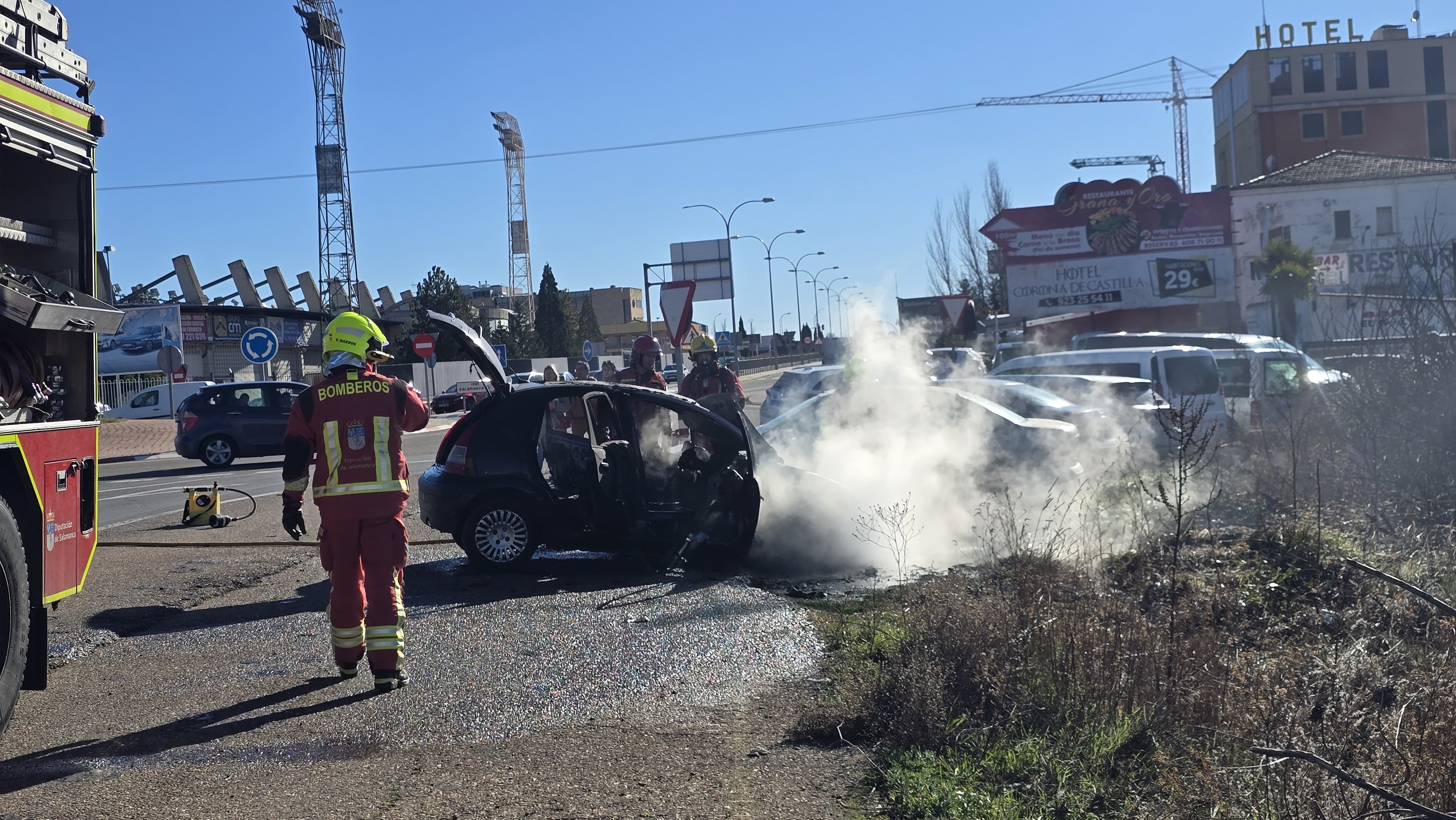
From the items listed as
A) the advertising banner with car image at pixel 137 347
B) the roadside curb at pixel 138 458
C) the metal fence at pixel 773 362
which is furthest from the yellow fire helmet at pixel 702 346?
the metal fence at pixel 773 362

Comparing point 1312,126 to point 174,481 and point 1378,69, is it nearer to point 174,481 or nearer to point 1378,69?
point 1378,69

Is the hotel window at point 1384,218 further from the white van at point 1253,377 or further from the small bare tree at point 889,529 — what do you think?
the small bare tree at point 889,529

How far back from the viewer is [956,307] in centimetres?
2125

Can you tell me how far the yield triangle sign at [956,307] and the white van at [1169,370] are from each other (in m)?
3.15

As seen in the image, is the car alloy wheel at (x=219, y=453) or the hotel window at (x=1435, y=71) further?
the hotel window at (x=1435, y=71)

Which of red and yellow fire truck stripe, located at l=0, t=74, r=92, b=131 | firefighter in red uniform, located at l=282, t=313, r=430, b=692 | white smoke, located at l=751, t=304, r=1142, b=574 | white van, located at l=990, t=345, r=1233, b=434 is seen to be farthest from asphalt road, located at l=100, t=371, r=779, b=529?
red and yellow fire truck stripe, located at l=0, t=74, r=92, b=131

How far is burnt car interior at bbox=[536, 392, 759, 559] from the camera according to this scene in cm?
895

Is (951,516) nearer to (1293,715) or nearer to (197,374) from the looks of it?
(1293,715)

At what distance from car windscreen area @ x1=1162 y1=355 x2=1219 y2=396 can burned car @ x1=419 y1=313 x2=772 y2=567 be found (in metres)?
10.2

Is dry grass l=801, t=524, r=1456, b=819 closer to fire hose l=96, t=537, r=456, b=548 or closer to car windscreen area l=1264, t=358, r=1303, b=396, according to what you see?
fire hose l=96, t=537, r=456, b=548

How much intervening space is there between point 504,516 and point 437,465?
2.35 ft

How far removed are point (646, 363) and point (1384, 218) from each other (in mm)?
44029

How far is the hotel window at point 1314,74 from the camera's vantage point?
6981cm

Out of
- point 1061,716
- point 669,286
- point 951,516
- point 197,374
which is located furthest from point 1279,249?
point 197,374
